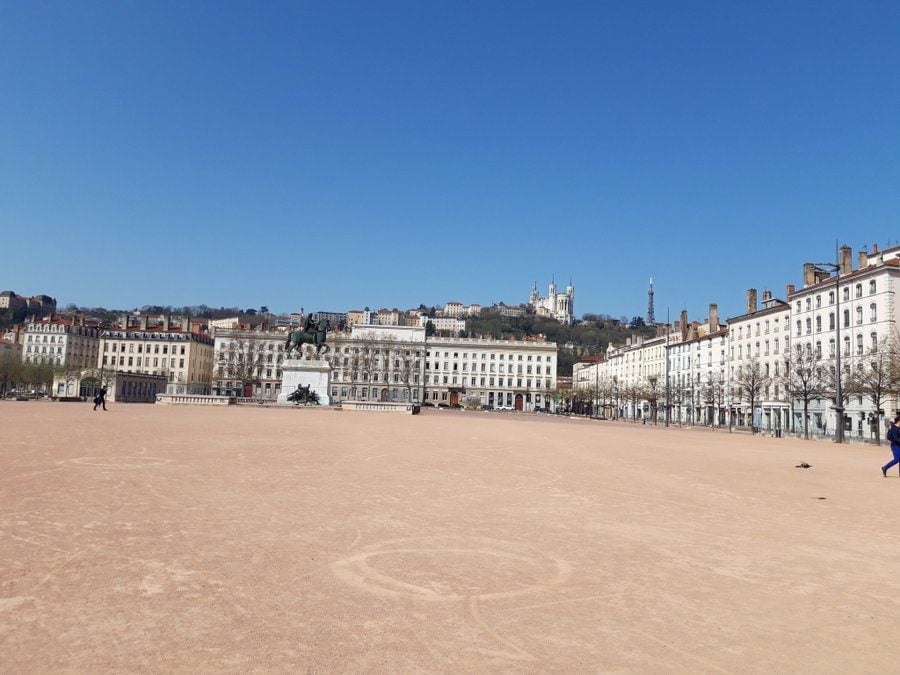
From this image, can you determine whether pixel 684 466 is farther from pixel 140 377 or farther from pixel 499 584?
pixel 140 377

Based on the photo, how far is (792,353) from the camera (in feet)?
232

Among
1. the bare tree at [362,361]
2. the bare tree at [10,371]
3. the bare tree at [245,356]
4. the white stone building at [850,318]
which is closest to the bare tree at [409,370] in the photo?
the bare tree at [362,361]

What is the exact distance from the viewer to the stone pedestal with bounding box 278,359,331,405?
61.5m

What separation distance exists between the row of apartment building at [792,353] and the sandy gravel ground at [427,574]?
36.4m

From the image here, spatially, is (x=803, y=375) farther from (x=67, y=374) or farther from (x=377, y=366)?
(x=67, y=374)

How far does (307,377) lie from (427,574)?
2232 inches

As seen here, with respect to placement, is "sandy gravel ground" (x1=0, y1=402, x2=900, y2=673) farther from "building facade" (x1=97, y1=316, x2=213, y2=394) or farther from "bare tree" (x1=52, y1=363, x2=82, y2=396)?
"building facade" (x1=97, y1=316, x2=213, y2=394)

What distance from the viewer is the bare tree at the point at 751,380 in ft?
227

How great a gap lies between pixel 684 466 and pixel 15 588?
18.3 m

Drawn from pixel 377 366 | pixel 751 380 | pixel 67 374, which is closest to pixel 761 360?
pixel 751 380

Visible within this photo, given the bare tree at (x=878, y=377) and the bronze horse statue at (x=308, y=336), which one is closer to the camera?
the bare tree at (x=878, y=377)

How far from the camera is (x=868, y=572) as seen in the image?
7480 millimetres

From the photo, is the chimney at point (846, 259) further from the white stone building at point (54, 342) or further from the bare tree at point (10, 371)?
the white stone building at point (54, 342)

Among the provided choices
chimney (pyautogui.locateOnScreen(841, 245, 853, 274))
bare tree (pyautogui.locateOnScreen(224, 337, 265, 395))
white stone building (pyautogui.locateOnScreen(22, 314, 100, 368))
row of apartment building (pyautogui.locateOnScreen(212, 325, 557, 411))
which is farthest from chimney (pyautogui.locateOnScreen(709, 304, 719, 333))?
white stone building (pyautogui.locateOnScreen(22, 314, 100, 368))
